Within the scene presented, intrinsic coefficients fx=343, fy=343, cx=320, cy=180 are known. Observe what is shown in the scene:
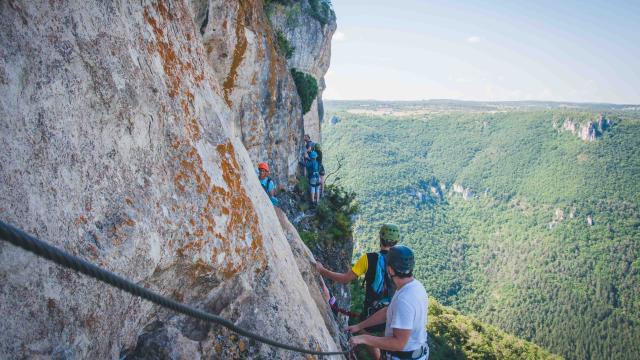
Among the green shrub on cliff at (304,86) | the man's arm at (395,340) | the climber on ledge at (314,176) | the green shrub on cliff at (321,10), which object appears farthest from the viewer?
the green shrub on cliff at (321,10)

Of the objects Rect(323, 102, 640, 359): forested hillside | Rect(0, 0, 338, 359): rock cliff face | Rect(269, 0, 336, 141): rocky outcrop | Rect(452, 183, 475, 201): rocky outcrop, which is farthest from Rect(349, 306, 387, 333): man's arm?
Rect(452, 183, 475, 201): rocky outcrop

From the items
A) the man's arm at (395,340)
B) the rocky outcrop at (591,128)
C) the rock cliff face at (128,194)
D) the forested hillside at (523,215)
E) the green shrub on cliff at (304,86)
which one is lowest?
the forested hillside at (523,215)

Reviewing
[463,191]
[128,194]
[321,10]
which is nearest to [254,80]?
[128,194]

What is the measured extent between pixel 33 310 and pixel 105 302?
1.63 ft

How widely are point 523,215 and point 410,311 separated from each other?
164016 mm

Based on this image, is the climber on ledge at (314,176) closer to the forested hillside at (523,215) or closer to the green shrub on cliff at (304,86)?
the green shrub on cliff at (304,86)

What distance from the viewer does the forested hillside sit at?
314 ft

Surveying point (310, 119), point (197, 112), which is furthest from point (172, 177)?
point (310, 119)

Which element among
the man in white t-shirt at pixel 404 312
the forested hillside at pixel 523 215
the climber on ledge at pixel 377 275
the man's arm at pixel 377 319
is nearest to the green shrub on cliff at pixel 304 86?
the climber on ledge at pixel 377 275

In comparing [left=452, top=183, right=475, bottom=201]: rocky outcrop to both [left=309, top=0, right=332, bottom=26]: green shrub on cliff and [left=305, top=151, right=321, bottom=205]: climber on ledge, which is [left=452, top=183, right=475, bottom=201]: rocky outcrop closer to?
[left=309, top=0, right=332, bottom=26]: green shrub on cliff

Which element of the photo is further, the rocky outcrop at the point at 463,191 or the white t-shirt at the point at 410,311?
the rocky outcrop at the point at 463,191

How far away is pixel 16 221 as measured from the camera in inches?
70.2

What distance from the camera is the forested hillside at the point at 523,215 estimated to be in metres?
95.6

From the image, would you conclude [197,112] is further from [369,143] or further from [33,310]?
[369,143]
